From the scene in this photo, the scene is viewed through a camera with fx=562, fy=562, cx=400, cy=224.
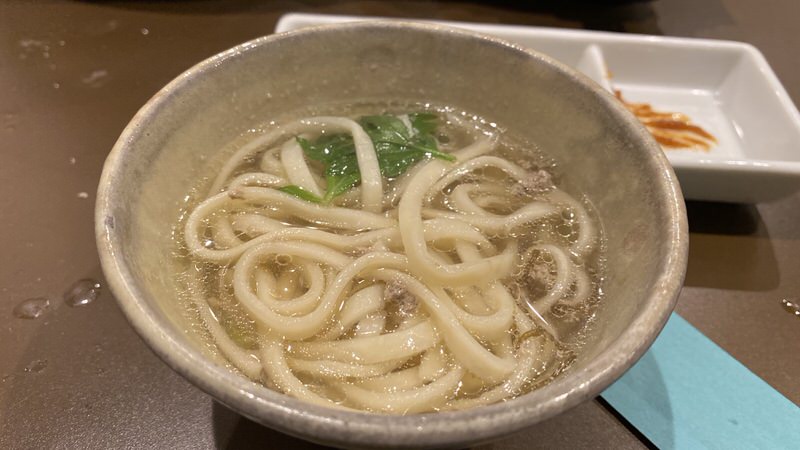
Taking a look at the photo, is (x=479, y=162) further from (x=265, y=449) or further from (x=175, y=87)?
(x=265, y=449)

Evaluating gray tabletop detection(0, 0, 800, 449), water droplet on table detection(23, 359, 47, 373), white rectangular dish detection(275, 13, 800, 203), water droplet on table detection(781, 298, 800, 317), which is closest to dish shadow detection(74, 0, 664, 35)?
gray tabletop detection(0, 0, 800, 449)

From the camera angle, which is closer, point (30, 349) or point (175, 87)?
point (175, 87)

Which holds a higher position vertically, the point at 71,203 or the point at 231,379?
the point at 231,379

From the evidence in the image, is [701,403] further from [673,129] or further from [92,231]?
[92,231]

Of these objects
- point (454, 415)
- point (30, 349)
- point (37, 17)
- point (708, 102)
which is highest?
point (37, 17)

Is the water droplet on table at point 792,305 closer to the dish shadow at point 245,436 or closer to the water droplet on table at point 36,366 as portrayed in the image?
the dish shadow at point 245,436

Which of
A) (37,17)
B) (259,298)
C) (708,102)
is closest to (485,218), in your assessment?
(259,298)

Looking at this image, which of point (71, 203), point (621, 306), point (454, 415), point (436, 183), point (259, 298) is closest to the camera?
point (454, 415)
